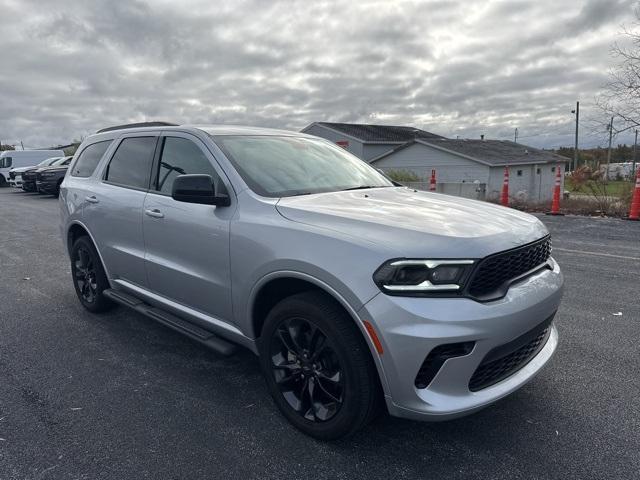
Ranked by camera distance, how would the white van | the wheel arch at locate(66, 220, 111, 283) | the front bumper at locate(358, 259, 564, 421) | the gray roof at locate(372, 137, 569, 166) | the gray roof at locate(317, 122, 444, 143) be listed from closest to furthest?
the front bumper at locate(358, 259, 564, 421) < the wheel arch at locate(66, 220, 111, 283) < the white van < the gray roof at locate(372, 137, 569, 166) < the gray roof at locate(317, 122, 444, 143)

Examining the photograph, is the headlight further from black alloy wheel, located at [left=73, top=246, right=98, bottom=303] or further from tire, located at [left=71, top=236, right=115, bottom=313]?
black alloy wheel, located at [left=73, top=246, right=98, bottom=303]

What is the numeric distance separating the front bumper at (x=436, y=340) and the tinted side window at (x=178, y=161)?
1741 mm

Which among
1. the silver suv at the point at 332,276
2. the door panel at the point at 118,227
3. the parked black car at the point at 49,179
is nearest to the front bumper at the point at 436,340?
the silver suv at the point at 332,276

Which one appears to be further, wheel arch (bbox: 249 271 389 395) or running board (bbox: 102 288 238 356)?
running board (bbox: 102 288 238 356)

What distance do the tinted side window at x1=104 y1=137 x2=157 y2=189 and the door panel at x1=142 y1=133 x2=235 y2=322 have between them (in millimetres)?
226

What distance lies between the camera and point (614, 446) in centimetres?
255

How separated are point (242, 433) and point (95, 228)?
269 cm

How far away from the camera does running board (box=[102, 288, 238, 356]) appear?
3141 millimetres

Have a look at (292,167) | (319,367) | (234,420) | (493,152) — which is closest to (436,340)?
(319,367)

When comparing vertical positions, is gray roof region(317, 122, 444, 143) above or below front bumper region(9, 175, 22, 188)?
above

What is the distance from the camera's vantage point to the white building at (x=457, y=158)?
112ft

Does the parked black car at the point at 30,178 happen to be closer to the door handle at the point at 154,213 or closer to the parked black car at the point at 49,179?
the parked black car at the point at 49,179

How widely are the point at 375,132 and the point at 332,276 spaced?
45.4 metres

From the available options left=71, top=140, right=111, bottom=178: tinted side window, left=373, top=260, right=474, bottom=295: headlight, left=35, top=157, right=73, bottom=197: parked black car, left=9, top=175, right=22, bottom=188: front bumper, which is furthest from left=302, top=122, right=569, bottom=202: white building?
left=373, top=260, right=474, bottom=295: headlight
